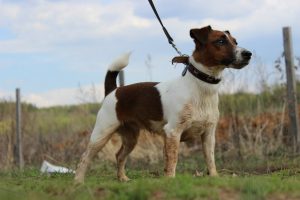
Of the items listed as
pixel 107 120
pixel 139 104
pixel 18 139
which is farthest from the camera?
pixel 18 139

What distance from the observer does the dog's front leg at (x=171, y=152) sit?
24.5ft

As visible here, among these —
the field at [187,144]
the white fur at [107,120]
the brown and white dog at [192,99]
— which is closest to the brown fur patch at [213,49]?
the brown and white dog at [192,99]

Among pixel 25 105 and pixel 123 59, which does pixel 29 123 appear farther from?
pixel 123 59

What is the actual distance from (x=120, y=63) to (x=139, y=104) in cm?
94

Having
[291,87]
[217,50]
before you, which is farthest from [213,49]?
[291,87]

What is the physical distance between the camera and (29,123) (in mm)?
17141

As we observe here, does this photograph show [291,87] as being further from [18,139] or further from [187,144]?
[18,139]

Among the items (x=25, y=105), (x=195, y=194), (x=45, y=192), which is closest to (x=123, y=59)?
(x=45, y=192)

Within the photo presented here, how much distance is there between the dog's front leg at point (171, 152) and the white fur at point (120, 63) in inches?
65.8

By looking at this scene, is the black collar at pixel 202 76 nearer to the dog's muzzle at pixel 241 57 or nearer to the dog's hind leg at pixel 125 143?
the dog's muzzle at pixel 241 57

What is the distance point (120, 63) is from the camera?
891 centimetres

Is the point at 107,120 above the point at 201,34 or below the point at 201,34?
below

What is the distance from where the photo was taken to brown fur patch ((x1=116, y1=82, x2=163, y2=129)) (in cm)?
801

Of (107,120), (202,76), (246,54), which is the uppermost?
(246,54)
